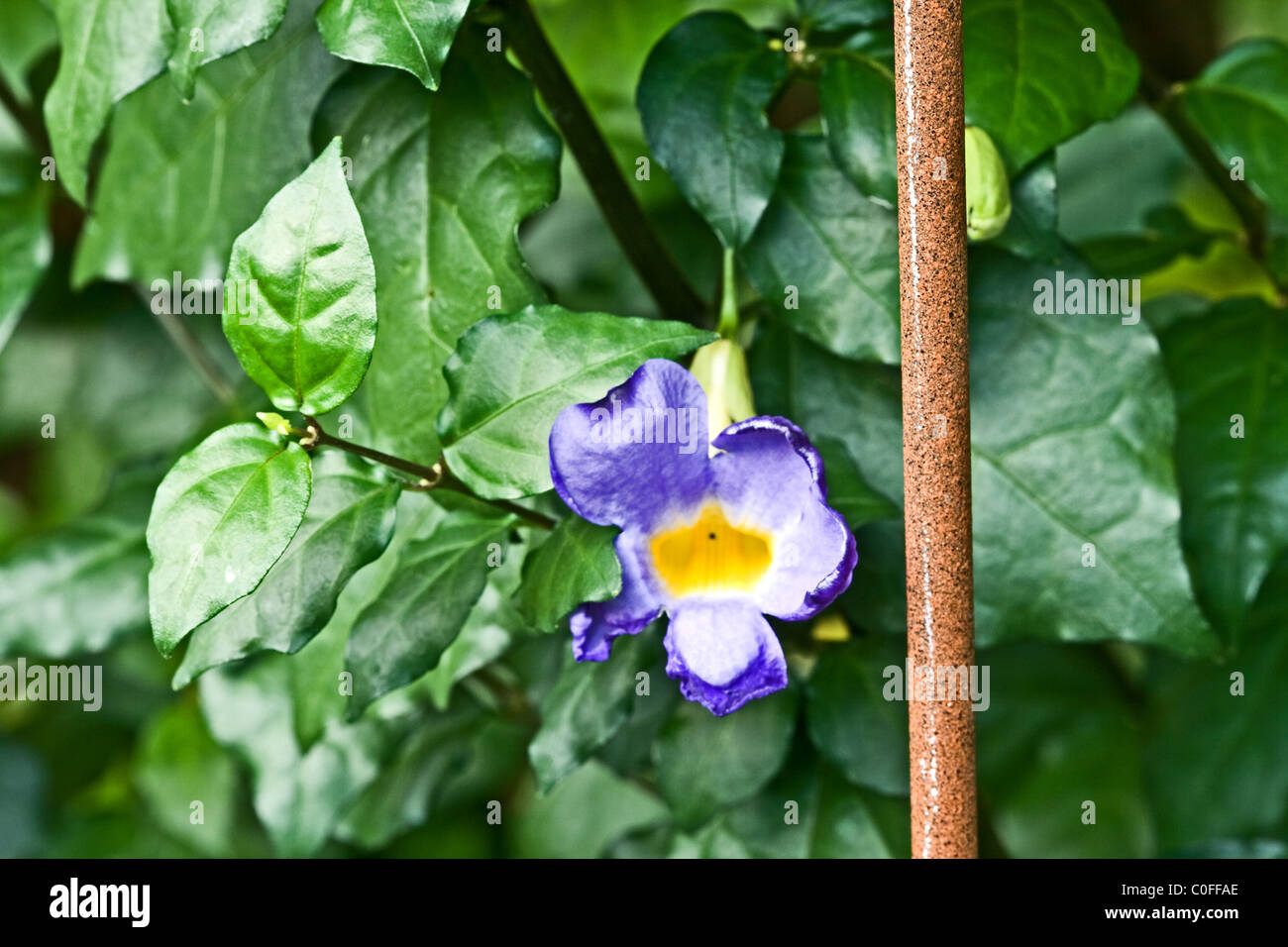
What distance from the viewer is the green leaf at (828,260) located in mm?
682

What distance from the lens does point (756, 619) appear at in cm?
56

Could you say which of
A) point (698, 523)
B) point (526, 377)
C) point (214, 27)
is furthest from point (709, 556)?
point (214, 27)

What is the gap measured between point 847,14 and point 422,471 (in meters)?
0.35

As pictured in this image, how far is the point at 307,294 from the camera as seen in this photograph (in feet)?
1.74

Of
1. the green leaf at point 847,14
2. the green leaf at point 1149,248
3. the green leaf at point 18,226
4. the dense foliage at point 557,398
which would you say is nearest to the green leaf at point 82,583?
the dense foliage at point 557,398

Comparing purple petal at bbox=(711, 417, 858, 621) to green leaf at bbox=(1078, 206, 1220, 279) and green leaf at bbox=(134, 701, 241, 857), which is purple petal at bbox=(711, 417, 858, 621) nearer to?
green leaf at bbox=(1078, 206, 1220, 279)

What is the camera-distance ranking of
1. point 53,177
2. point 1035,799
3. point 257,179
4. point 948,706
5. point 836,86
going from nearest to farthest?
point 948,706 < point 836,86 < point 257,179 < point 53,177 < point 1035,799

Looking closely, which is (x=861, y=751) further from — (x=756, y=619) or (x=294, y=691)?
(x=294, y=691)

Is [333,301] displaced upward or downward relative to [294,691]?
upward

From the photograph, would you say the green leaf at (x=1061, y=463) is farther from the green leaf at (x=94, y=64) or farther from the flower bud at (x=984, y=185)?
the green leaf at (x=94, y=64)

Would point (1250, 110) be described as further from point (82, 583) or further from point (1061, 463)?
point (82, 583)
